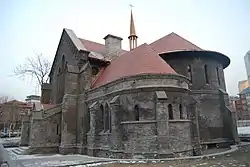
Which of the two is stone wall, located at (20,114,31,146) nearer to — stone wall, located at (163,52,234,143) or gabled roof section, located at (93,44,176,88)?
gabled roof section, located at (93,44,176,88)

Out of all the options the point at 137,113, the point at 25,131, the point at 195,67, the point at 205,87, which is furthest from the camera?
the point at 25,131

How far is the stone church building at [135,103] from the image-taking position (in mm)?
13609

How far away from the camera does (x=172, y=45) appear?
20.3 m

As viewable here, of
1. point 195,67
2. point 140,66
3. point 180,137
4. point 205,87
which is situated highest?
point 195,67

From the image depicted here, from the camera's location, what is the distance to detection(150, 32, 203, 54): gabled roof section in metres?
19.7

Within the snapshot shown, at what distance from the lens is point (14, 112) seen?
4834 cm

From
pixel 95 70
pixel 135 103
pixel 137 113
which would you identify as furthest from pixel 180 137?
pixel 95 70

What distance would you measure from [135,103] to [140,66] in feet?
9.04

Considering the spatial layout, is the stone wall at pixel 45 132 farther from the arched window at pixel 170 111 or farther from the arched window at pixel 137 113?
the arched window at pixel 170 111

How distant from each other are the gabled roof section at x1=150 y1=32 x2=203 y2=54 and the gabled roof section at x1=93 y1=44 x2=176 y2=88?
3394 mm

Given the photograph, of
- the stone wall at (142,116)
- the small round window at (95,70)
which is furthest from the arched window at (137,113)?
the small round window at (95,70)

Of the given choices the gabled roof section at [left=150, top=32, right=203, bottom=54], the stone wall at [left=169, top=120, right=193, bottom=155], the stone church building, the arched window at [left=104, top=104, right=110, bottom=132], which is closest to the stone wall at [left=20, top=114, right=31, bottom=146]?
the stone church building

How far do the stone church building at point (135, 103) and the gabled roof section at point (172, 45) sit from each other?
0.09m

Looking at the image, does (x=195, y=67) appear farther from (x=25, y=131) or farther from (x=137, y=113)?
(x=25, y=131)
